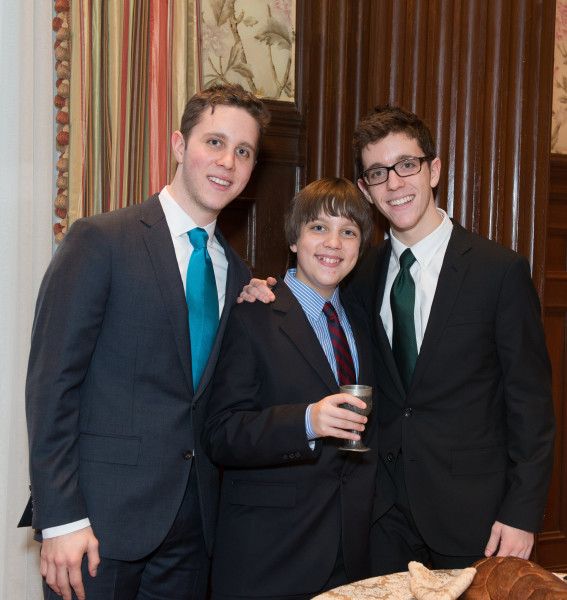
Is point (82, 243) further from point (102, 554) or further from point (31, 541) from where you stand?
point (31, 541)

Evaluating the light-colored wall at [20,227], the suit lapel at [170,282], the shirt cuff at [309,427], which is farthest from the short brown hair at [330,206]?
the light-colored wall at [20,227]

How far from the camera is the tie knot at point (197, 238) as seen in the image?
77.2 inches

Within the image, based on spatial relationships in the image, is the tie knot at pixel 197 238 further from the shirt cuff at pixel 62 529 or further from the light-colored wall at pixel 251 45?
the light-colored wall at pixel 251 45

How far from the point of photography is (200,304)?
6.28 feet

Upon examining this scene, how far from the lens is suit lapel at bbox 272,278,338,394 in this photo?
193 centimetres

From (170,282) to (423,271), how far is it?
0.83 metres

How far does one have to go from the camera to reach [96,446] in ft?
5.71

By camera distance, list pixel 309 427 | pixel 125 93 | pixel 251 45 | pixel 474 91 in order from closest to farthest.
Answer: pixel 309 427
pixel 125 93
pixel 474 91
pixel 251 45

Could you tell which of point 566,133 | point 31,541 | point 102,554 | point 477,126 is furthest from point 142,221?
point 566,133

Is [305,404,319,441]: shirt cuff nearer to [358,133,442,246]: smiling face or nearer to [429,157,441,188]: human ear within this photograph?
[358,133,442,246]: smiling face

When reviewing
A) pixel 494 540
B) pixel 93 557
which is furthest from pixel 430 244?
pixel 93 557

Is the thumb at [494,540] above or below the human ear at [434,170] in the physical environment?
below

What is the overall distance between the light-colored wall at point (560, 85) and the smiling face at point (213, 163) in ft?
7.24

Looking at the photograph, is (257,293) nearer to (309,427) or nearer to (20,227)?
(309,427)
